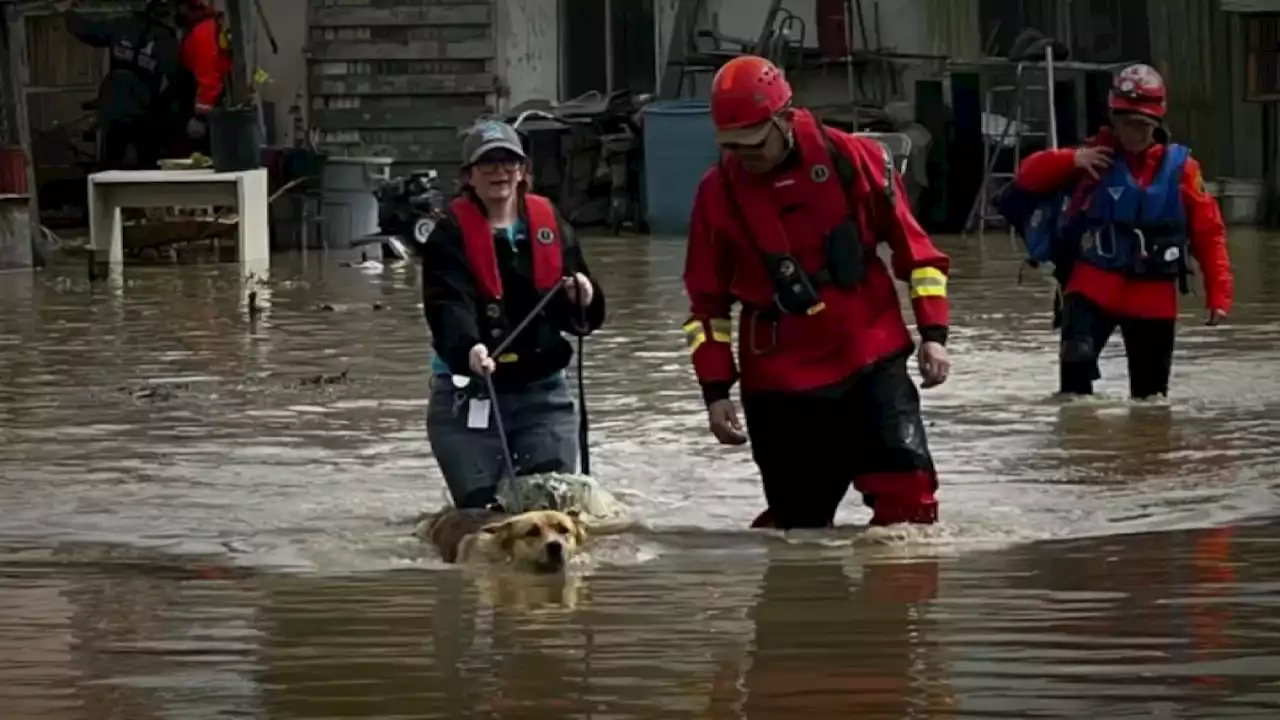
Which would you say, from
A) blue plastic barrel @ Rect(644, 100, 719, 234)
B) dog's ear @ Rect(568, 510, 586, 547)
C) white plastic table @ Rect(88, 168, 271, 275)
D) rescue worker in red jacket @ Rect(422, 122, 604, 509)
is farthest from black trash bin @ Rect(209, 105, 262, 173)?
dog's ear @ Rect(568, 510, 586, 547)

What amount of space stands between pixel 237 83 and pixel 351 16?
19.6ft

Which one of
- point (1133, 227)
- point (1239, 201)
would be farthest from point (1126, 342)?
point (1239, 201)

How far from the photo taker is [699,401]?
38.9ft

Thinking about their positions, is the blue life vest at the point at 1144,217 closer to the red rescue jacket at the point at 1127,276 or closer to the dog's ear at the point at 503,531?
the red rescue jacket at the point at 1127,276

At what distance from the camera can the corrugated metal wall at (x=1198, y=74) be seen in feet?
88.0

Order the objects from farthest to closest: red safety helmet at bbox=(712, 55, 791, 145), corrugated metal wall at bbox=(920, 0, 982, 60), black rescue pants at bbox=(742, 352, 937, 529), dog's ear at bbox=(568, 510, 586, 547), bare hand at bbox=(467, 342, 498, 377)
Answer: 1. corrugated metal wall at bbox=(920, 0, 982, 60)
2. bare hand at bbox=(467, 342, 498, 377)
3. dog's ear at bbox=(568, 510, 586, 547)
4. black rescue pants at bbox=(742, 352, 937, 529)
5. red safety helmet at bbox=(712, 55, 791, 145)

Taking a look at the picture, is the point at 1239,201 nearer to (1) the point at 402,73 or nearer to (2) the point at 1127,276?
(1) the point at 402,73

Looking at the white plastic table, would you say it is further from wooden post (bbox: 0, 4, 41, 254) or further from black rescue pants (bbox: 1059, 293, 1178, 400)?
black rescue pants (bbox: 1059, 293, 1178, 400)

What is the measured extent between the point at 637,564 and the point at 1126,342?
420 cm

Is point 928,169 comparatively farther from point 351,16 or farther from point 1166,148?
point 1166,148

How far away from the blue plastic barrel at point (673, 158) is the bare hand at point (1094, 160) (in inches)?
580

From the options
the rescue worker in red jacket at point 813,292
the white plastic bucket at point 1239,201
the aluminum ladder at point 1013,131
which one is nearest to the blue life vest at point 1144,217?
the rescue worker in red jacket at point 813,292

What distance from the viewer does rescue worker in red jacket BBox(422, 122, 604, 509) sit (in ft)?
26.3

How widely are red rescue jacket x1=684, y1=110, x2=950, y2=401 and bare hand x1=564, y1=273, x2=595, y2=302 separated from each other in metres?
0.44
